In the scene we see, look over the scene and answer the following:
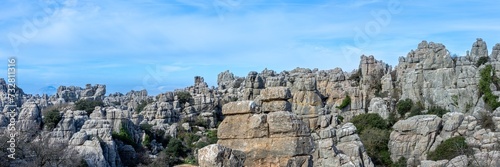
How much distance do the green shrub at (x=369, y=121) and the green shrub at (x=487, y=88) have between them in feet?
24.6

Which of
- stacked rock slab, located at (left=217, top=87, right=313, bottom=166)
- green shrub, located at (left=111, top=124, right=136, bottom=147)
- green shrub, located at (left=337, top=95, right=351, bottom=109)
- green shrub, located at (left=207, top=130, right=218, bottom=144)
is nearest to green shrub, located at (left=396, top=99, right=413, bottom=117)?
green shrub, located at (left=337, top=95, right=351, bottom=109)

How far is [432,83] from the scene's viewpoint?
43.5 meters

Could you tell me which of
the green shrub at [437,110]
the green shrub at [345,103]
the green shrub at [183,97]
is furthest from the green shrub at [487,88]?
the green shrub at [183,97]

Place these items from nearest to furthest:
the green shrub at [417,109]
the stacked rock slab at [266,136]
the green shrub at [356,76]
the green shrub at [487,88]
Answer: the stacked rock slab at [266,136]
the green shrub at [487,88]
the green shrub at [417,109]
the green shrub at [356,76]

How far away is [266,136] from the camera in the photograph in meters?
9.33

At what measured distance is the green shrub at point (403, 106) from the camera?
42156mm

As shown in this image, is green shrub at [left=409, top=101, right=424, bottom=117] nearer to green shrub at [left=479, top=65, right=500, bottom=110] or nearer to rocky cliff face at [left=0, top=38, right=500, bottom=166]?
rocky cliff face at [left=0, top=38, right=500, bottom=166]

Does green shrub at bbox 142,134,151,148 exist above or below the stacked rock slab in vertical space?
below

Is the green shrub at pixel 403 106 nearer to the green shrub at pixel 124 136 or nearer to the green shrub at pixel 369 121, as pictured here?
the green shrub at pixel 369 121

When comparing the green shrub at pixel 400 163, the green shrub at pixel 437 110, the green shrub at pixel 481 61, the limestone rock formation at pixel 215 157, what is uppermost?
the green shrub at pixel 481 61

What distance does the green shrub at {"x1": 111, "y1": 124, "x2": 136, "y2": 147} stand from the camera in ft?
117

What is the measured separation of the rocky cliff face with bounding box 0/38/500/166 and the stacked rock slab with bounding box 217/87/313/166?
0.02m

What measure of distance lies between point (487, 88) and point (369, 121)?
8.91m

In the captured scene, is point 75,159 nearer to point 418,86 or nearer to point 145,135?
point 145,135
